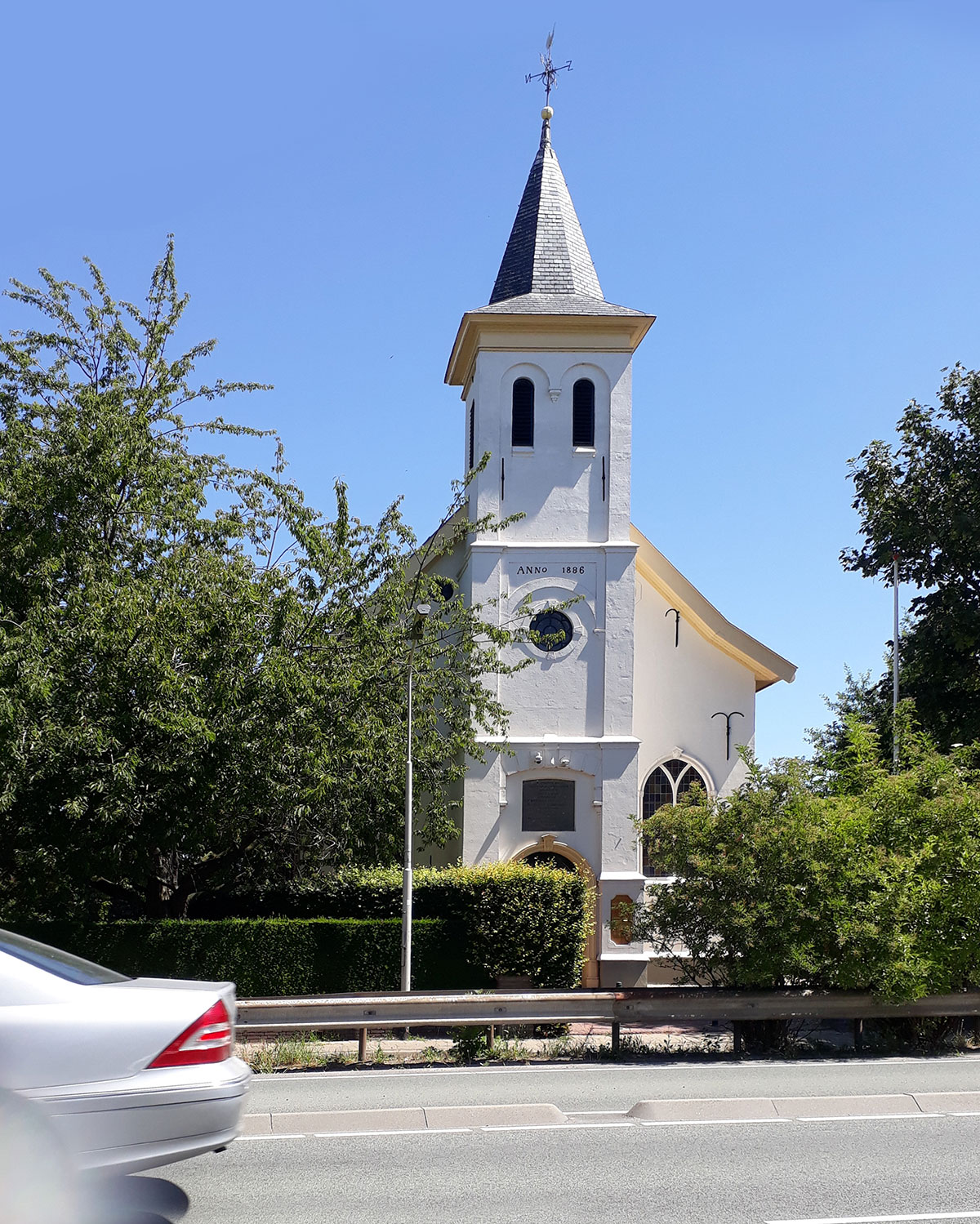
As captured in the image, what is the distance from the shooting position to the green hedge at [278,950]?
59.3ft

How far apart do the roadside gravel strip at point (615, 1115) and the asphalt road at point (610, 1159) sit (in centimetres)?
2

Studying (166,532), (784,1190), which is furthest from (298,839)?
(784,1190)

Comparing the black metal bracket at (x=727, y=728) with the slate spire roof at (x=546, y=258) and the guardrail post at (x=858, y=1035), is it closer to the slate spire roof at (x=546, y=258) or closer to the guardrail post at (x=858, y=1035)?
the slate spire roof at (x=546, y=258)

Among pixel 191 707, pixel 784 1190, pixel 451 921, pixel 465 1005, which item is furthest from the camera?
pixel 451 921

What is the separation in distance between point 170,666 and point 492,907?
7.09 m

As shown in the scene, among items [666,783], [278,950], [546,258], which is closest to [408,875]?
[278,950]

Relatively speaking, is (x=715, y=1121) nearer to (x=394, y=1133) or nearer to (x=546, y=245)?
(x=394, y=1133)

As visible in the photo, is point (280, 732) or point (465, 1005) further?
point (280, 732)

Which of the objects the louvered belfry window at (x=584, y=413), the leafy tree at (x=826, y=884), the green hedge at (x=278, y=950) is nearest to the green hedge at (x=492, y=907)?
the green hedge at (x=278, y=950)

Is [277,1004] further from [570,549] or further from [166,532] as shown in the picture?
[570,549]

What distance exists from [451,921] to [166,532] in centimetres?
782

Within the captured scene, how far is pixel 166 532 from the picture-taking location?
1814cm

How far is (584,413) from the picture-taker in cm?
2580

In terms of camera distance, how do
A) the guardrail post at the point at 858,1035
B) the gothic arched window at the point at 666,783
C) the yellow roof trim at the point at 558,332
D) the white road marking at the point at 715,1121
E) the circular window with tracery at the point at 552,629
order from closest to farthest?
the white road marking at the point at 715,1121 < the guardrail post at the point at 858,1035 < the circular window with tracery at the point at 552,629 < the yellow roof trim at the point at 558,332 < the gothic arched window at the point at 666,783
